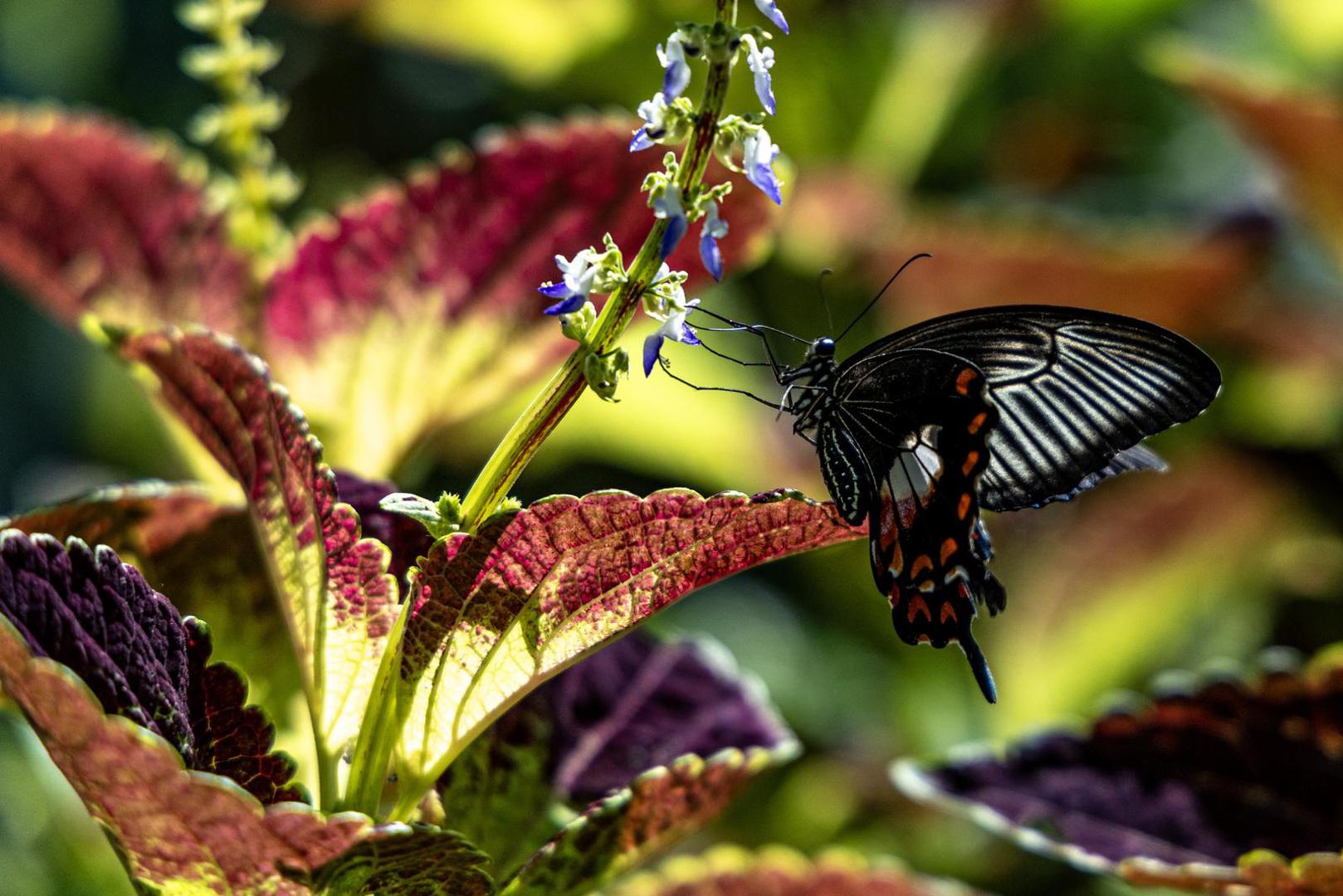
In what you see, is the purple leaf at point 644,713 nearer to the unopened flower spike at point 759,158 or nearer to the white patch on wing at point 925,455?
the white patch on wing at point 925,455

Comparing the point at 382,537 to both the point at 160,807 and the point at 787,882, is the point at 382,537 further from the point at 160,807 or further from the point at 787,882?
the point at 787,882

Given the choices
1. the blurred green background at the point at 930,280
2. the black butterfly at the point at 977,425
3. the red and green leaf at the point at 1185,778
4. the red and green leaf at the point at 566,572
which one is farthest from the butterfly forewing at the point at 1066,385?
the blurred green background at the point at 930,280

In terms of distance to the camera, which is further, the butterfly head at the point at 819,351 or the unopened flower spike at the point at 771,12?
the butterfly head at the point at 819,351

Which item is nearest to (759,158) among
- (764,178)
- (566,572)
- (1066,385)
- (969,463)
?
(764,178)

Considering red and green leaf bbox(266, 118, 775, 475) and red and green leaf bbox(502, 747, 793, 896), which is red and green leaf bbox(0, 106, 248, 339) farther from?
red and green leaf bbox(502, 747, 793, 896)

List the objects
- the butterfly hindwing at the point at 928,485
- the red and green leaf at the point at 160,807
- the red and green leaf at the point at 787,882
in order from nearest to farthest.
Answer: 1. the red and green leaf at the point at 160,807
2. the butterfly hindwing at the point at 928,485
3. the red and green leaf at the point at 787,882

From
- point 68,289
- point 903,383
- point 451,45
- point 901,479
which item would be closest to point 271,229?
point 68,289

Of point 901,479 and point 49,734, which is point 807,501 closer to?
point 49,734
